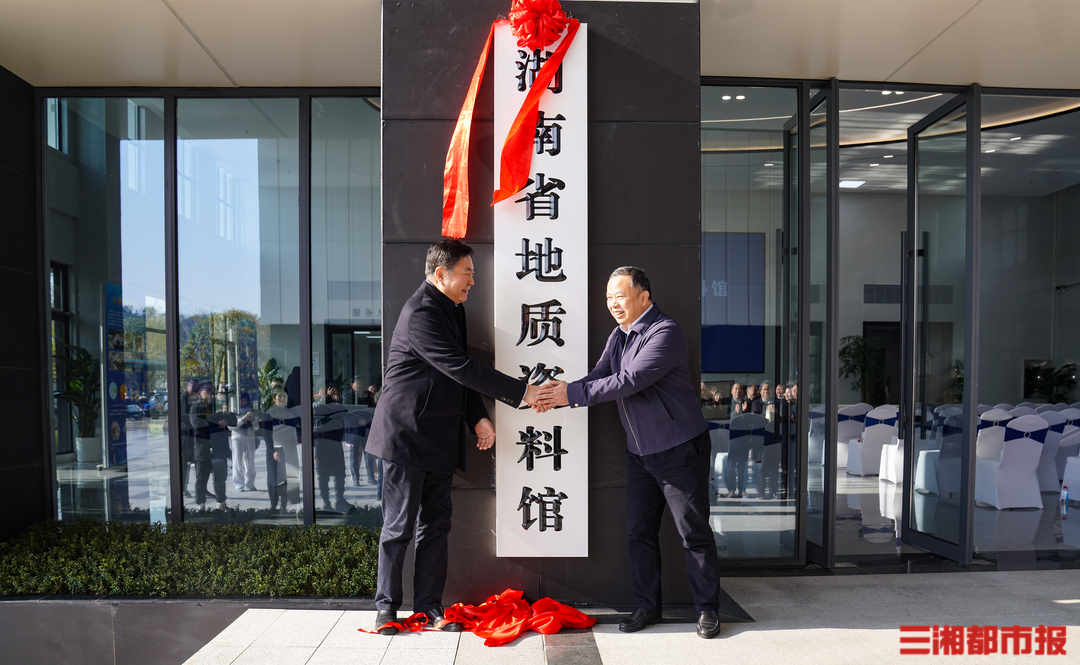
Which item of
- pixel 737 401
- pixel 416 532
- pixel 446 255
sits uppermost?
pixel 446 255

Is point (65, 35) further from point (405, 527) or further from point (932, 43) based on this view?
point (932, 43)

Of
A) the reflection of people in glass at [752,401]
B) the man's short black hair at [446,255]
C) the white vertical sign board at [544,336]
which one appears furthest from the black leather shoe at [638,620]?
the man's short black hair at [446,255]

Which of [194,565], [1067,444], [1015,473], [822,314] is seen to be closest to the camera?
[194,565]

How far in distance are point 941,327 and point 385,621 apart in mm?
4418

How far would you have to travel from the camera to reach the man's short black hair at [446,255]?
3.08 metres

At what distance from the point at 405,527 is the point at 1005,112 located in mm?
7769

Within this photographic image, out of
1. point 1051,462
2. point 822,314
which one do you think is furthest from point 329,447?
point 1051,462

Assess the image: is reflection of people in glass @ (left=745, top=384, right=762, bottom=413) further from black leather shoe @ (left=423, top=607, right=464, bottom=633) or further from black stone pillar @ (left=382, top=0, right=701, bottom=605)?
black leather shoe @ (left=423, top=607, right=464, bottom=633)

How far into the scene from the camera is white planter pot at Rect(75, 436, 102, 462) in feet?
15.1

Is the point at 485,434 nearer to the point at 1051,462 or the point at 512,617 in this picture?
the point at 512,617

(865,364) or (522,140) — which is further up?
(522,140)

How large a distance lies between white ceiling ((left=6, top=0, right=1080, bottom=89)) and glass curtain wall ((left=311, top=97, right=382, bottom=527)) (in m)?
0.74

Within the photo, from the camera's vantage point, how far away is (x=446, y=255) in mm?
3080

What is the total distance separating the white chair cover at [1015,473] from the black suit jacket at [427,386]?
5528mm
